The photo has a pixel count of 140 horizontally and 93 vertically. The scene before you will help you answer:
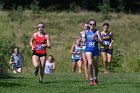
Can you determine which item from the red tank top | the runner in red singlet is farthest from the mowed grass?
the red tank top

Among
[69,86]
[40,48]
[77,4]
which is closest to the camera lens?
[69,86]

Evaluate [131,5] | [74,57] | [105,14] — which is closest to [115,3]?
[131,5]

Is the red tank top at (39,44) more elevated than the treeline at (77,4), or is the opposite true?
the red tank top at (39,44)

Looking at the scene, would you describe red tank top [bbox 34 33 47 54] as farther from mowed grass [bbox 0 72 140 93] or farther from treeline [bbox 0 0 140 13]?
treeline [bbox 0 0 140 13]

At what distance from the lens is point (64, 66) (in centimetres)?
3241

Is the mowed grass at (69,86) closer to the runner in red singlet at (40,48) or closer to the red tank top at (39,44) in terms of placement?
the runner in red singlet at (40,48)

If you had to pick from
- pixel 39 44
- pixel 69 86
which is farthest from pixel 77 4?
pixel 69 86

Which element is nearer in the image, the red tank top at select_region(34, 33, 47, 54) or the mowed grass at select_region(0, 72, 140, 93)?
the mowed grass at select_region(0, 72, 140, 93)

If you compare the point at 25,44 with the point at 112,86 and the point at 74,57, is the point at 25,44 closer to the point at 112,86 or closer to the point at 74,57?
the point at 74,57

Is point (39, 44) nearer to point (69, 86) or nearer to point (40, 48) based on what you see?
point (40, 48)

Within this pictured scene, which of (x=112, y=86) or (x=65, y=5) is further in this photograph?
(x=65, y=5)

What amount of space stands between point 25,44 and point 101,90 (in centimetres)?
2168

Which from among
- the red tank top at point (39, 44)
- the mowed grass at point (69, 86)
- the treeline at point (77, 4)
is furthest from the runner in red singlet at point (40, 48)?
the treeline at point (77, 4)

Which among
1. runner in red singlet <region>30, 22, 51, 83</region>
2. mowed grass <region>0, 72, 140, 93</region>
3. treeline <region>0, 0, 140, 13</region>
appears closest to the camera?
mowed grass <region>0, 72, 140, 93</region>
